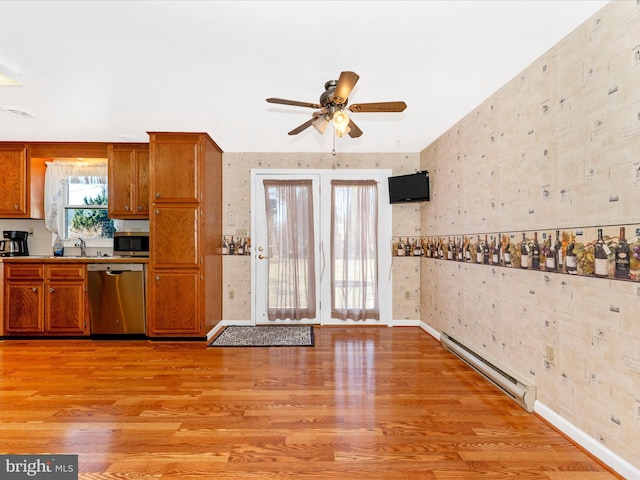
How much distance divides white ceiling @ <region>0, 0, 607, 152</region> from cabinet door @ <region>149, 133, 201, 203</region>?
0.70ft

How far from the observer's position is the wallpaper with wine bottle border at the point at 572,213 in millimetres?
1562

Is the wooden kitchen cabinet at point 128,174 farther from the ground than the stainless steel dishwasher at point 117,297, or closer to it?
farther from the ground

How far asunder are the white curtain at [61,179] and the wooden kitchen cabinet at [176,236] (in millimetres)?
1358

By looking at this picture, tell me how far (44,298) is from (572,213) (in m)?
5.23

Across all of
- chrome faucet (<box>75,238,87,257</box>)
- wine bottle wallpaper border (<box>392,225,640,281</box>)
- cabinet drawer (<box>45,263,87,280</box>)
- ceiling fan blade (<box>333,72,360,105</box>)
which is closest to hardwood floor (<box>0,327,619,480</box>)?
cabinet drawer (<box>45,263,87,280</box>)

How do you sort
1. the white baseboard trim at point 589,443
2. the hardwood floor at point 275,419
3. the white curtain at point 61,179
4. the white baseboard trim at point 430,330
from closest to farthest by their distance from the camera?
the white baseboard trim at point 589,443
the hardwood floor at point 275,419
the white baseboard trim at point 430,330
the white curtain at point 61,179

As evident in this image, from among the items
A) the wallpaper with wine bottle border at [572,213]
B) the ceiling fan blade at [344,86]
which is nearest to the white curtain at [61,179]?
the ceiling fan blade at [344,86]

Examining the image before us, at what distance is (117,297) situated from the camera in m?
3.70

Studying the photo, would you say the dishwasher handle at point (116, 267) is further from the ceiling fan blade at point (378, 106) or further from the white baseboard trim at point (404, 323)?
the white baseboard trim at point (404, 323)

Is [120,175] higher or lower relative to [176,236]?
higher

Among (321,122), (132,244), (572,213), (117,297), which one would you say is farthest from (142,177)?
(572,213)


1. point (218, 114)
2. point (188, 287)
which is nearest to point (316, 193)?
point (218, 114)

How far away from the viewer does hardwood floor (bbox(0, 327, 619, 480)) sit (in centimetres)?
168

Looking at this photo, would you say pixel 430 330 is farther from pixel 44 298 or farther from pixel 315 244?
pixel 44 298
